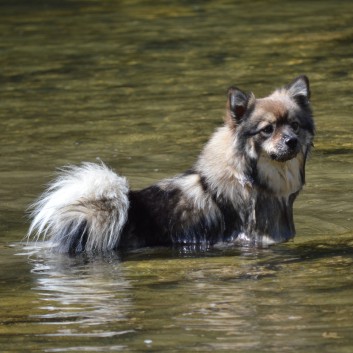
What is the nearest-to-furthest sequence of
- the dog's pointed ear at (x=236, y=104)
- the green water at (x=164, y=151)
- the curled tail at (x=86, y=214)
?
the green water at (x=164, y=151) < the curled tail at (x=86, y=214) < the dog's pointed ear at (x=236, y=104)

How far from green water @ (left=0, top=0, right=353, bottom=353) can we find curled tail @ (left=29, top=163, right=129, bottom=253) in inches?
5.7

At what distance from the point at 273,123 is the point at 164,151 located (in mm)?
2778

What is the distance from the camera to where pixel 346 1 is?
1742cm

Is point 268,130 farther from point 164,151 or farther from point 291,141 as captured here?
point 164,151

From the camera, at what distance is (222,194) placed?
7.87 metres

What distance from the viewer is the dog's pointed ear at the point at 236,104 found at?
305 inches

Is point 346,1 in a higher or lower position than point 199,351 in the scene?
higher

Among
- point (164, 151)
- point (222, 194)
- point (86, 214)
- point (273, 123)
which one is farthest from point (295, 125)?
point (164, 151)

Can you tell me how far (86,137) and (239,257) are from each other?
13.0 ft

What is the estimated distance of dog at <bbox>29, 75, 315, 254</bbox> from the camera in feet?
25.2

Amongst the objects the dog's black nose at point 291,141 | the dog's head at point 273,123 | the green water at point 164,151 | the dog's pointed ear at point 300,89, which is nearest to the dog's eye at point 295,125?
the dog's head at point 273,123

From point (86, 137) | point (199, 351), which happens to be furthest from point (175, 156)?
point (199, 351)

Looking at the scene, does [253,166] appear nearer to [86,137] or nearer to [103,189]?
[103,189]

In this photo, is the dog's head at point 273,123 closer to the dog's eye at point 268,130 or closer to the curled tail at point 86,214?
the dog's eye at point 268,130
